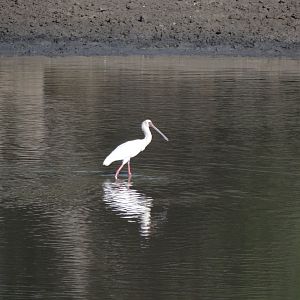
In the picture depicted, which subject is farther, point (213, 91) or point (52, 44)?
point (52, 44)

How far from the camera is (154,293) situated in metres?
10.9

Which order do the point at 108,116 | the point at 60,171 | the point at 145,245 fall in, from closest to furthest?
1. the point at 145,245
2. the point at 60,171
3. the point at 108,116

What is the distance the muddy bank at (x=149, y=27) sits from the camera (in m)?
39.0

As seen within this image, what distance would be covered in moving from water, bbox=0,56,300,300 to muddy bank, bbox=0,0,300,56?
9937 mm

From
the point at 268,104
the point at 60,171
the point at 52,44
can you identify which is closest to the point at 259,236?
the point at 60,171

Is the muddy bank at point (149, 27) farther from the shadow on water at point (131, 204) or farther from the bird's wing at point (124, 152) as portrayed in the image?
the shadow on water at point (131, 204)

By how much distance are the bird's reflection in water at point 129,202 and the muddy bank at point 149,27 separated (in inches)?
899

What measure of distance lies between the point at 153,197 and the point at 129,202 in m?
0.36

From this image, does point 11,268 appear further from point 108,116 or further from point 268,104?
point 268,104

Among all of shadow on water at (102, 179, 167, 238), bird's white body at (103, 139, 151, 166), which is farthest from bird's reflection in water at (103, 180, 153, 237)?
bird's white body at (103, 139, 151, 166)

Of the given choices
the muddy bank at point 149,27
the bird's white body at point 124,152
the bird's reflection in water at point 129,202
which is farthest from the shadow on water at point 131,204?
the muddy bank at point 149,27

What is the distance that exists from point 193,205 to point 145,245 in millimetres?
2139

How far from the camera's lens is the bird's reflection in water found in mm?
13901

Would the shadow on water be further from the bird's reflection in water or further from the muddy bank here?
the muddy bank
